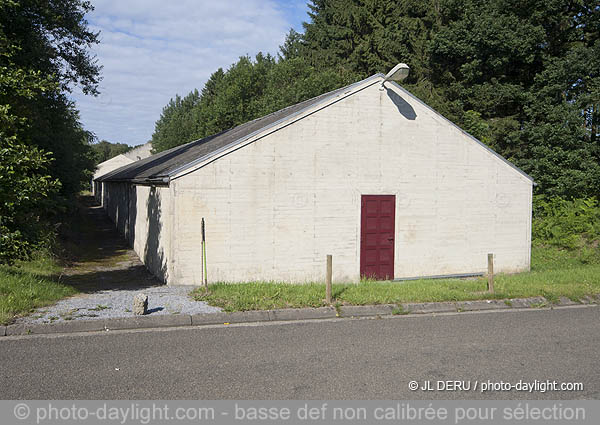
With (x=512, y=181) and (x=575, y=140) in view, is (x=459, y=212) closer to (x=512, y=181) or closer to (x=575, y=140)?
(x=512, y=181)

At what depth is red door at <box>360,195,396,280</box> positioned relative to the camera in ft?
41.6

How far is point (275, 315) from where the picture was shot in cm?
823

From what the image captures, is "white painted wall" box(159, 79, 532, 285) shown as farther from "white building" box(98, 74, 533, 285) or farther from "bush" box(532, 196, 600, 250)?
"bush" box(532, 196, 600, 250)

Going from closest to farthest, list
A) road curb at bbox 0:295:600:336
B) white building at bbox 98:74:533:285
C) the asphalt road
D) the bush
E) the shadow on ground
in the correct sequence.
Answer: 1. the asphalt road
2. road curb at bbox 0:295:600:336
3. white building at bbox 98:74:533:285
4. the shadow on ground
5. the bush

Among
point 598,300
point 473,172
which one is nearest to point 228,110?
point 473,172

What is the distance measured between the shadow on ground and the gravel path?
1.38m

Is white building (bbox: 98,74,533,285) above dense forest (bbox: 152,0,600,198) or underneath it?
underneath

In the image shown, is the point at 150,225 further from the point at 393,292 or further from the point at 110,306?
the point at 393,292

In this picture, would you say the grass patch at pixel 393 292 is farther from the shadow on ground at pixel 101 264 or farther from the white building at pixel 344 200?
the shadow on ground at pixel 101 264

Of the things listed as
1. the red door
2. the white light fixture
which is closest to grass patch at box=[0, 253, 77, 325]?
the red door

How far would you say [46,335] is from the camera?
→ 23.0 feet

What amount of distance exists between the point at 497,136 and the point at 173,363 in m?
23.4

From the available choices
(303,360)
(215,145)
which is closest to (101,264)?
(215,145)

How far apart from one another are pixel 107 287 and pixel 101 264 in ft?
15.6
